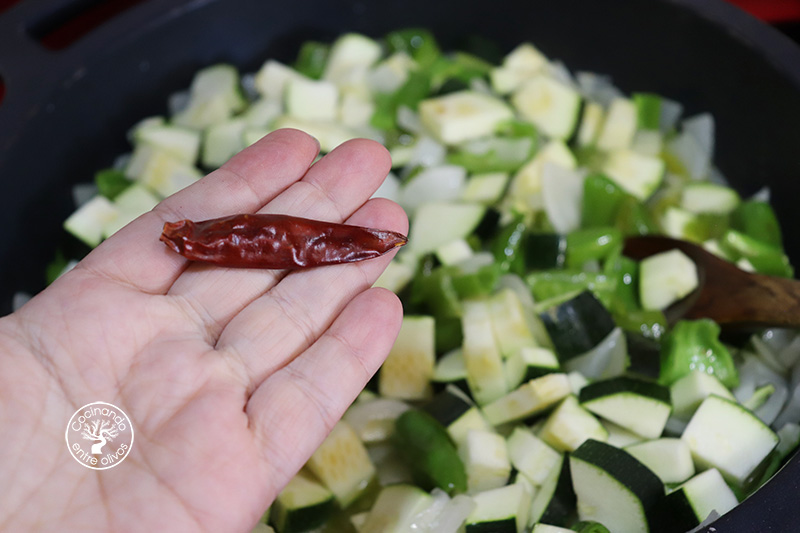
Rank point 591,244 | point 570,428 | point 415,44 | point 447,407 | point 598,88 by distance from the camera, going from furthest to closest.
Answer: point 415,44 → point 598,88 → point 591,244 → point 447,407 → point 570,428

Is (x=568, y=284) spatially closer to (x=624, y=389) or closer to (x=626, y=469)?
(x=624, y=389)

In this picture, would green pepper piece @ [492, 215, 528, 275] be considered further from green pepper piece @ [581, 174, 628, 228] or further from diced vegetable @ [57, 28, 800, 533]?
green pepper piece @ [581, 174, 628, 228]

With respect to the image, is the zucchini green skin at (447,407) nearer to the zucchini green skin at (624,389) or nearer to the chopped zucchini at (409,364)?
the chopped zucchini at (409,364)

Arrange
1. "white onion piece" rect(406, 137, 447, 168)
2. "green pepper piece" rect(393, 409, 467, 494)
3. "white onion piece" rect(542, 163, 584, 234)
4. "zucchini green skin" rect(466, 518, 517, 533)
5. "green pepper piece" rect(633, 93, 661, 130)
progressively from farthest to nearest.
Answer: "green pepper piece" rect(633, 93, 661, 130) < "white onion piece" rect(406, 137, 447, 168) < "white onion piece" rect(542, 163, 584, 234) < "green pepper piece" rect(393, 409, 467, 494) < "zucchini green skin" rect(466, 518, 517, 533)

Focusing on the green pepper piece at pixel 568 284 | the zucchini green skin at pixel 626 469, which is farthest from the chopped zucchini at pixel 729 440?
the green pepper piece at pixel 568 284

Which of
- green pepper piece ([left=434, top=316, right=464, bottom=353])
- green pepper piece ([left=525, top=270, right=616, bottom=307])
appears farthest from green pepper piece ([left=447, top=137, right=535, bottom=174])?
green pepper piece ([left=434, top=316, right=464, bottom=353])

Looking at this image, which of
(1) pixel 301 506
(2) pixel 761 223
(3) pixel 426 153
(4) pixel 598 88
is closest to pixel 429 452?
(1) pixel 301 506
